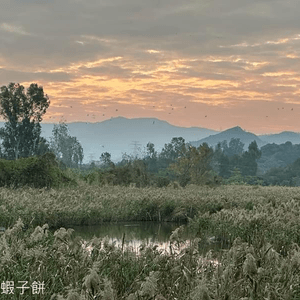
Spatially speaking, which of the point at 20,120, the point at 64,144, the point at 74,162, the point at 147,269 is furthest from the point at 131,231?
the point at 74,162

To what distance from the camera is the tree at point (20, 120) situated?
5606 cm

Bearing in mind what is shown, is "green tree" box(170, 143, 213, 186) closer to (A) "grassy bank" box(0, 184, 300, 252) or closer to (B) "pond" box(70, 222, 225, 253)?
(A) "grassy bank" box(0, 184, 300, 252)

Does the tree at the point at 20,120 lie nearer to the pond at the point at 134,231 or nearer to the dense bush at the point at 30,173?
the dense bush at the point at 30,173

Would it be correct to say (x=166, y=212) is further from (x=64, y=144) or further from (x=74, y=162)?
(x=74, y=162)

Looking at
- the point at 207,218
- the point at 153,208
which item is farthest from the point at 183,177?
the point at 207,218

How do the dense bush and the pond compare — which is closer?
the pond

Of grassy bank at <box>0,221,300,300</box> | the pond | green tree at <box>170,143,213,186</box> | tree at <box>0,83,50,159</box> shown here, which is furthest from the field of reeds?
tree at <box>0,83,50,159</box>

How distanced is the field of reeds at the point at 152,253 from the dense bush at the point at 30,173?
772cm

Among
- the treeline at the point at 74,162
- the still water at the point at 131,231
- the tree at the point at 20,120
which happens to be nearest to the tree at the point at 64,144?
the treeline at the point at 74,162

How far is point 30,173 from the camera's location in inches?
1137

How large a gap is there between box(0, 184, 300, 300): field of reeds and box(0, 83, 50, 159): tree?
36.6 m

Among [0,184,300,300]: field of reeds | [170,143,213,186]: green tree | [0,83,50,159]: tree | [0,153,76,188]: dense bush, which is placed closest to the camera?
[0,184,300,300]: field of reeds

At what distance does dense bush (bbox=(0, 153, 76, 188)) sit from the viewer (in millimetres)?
28391

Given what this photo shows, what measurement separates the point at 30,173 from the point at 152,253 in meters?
23.2
